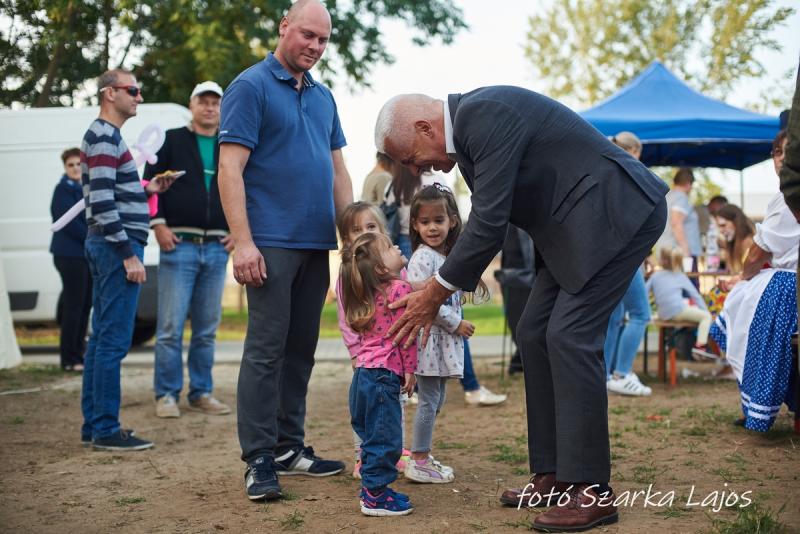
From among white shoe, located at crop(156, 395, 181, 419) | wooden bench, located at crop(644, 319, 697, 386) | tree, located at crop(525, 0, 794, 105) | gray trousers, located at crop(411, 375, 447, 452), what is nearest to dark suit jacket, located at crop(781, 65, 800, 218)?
gray trousers, located at crop(411, 375, 447, 452)

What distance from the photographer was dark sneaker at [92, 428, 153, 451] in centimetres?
537

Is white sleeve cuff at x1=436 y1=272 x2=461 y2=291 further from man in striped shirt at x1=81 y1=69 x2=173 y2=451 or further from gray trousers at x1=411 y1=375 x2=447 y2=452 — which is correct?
man in striped shirt at x1=81 y1=69 x2=173 y2=451

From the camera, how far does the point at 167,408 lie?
6633mm

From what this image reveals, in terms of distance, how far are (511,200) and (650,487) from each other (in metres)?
1.53

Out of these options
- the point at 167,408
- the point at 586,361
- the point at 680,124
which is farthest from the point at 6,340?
the point at 680,124

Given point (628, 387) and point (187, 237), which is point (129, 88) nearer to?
point (187, 237)

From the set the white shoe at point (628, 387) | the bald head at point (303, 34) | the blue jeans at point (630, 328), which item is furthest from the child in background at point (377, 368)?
the blue jeans at point (630, 328)

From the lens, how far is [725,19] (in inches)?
953

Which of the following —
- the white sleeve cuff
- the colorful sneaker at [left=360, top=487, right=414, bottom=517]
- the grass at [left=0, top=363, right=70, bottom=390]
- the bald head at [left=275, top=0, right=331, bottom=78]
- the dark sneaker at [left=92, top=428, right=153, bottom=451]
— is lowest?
the grass at [left=0, top=363, right=70, bottom=390]

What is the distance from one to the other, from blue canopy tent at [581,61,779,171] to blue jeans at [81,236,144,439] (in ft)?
20.6

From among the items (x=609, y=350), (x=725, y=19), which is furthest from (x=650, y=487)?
(x=725, y=19)

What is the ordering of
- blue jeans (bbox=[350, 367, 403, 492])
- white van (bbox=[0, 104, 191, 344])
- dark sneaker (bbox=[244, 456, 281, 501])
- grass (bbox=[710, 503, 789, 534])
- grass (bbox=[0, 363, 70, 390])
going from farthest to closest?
1. white van (bbox=[0, 104, 191, 344])
2. grass (bbox=[0, 363, 70, 390])
3. dark sneaker (bbox=[244, 456, 281, 501])
4. blue jeans (bbox=[350, 367, 403, 492])
5. grass (bbox=[710, 503, 789, 534])

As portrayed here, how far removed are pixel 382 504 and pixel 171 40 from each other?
481 inches

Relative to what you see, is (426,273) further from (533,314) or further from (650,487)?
(650,487)
